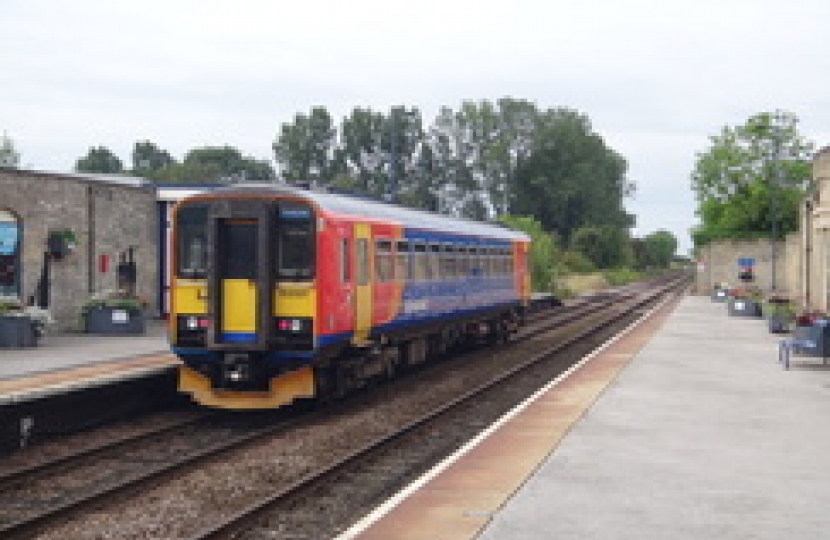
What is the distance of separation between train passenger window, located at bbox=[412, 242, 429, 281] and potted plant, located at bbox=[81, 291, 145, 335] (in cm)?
752

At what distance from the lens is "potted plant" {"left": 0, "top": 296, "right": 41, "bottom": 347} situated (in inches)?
734

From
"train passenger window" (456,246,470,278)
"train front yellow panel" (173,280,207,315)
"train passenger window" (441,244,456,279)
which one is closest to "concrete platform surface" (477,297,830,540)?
"train passenger window" (441,244,456,279)

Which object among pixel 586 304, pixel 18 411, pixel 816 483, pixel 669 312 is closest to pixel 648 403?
pixel 816 483

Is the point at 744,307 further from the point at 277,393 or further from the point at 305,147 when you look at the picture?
the point at 305,147

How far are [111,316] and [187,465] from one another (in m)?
12.1

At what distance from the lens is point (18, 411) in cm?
1170

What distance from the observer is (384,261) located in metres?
16.0

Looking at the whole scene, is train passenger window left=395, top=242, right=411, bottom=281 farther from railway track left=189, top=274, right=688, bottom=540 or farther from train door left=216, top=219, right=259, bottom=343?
train door left=216, top=219, right=259, bottom=343

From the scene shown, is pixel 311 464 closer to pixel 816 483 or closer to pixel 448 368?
pixel 816 483

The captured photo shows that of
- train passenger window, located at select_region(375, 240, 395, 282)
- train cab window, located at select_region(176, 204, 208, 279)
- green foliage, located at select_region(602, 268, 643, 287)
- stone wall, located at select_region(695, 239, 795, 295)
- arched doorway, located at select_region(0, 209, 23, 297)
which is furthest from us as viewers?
green foliage, located at select_region(602, 268, 643, 287)

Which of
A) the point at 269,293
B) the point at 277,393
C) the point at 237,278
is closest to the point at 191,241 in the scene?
the point at 237,278

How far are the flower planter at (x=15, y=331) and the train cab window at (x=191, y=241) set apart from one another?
6354 mm

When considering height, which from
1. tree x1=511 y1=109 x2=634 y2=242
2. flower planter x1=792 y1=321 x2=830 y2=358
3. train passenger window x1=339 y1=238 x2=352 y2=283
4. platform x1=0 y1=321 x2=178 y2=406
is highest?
tree x1=511 y1=109 x2=634 y2=242

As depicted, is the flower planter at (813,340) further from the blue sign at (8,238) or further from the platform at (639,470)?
the blue sign at (8,238)
